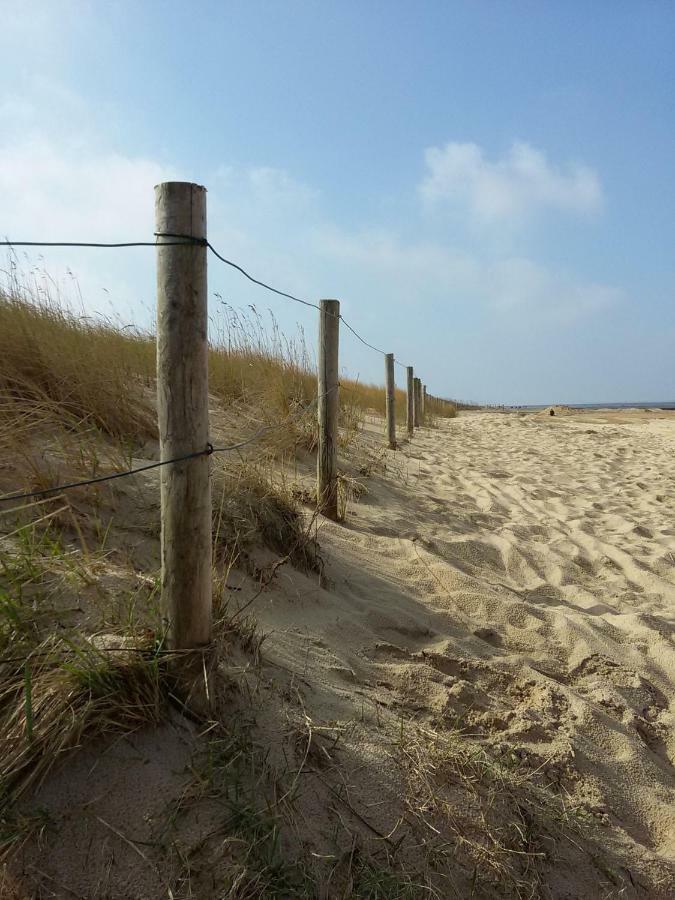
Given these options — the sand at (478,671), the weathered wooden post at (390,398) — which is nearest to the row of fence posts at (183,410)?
the sand at (478,671)

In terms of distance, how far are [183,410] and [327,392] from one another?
2552 millimetres

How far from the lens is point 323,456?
4.04m

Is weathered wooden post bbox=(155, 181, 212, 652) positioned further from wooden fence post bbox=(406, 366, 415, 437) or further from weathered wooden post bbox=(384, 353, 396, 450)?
wooden fence post bbox=(406, 366, 415, 437)

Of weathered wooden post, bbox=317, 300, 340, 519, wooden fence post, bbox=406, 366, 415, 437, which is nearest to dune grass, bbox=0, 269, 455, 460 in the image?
weathered wooden post, bbox=317, 300, 340, 519

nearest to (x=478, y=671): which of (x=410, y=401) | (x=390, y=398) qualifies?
(x=390, y=398)

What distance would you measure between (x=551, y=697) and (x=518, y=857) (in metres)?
0.83

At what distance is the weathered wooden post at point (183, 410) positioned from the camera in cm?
151

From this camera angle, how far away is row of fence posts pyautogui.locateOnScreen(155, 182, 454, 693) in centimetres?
151

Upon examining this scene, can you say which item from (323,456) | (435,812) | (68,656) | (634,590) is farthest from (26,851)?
(634,590)

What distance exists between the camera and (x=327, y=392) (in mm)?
4066

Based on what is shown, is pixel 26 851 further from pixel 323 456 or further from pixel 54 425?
pixel 323 456

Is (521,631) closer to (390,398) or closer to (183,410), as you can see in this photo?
(183,410)

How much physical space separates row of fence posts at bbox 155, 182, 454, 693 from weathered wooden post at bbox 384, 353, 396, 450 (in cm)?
640

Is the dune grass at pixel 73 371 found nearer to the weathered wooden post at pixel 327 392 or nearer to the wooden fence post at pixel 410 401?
the weathered wooden post at pixel 327 392
